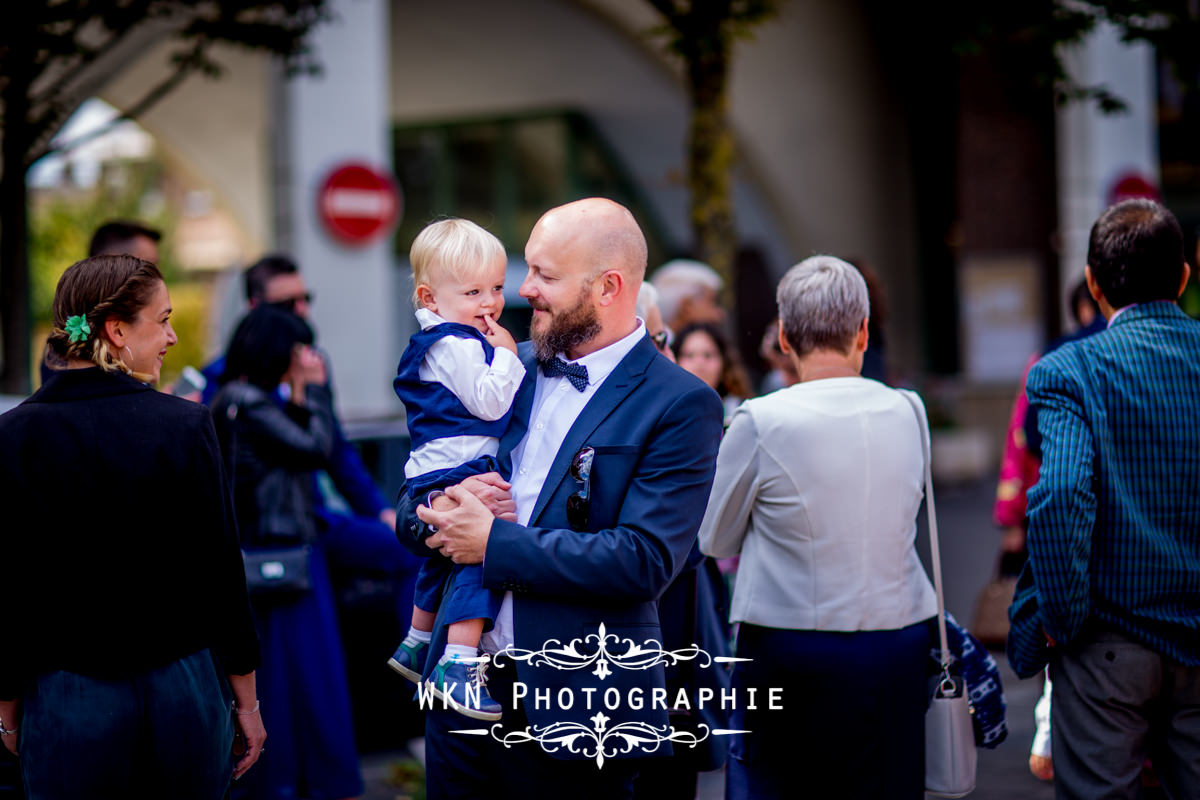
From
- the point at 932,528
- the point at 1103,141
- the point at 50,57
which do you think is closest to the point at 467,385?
the point at 932,528

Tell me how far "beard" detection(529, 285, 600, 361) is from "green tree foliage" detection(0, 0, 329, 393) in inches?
146

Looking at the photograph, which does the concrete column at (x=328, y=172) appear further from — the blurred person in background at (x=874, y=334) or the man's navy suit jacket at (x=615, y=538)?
the man's navy suit jacket at (x=615, y=538)

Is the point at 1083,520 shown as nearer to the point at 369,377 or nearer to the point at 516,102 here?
the point at 369,377

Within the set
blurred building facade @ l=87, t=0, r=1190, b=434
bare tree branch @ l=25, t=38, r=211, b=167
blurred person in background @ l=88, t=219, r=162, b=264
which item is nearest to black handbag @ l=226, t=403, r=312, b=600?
blurred person in background @ l=88, t=219, r=162, b=264

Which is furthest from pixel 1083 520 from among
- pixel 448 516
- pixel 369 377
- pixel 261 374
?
pixel 369 377

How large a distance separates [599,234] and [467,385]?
473 mm

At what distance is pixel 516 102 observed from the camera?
2006 cm

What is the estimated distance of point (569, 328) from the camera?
9.74ft

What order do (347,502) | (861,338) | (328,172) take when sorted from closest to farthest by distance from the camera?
(861,338), (347,502), (328,172)

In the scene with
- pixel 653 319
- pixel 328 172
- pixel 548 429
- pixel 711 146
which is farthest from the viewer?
pixel 328 172

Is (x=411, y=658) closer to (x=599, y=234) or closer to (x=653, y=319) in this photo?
(x=599, y=234)

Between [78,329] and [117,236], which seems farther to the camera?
[117,236]

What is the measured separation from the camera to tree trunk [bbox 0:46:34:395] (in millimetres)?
6082

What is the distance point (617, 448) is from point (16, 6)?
4.06 metres
